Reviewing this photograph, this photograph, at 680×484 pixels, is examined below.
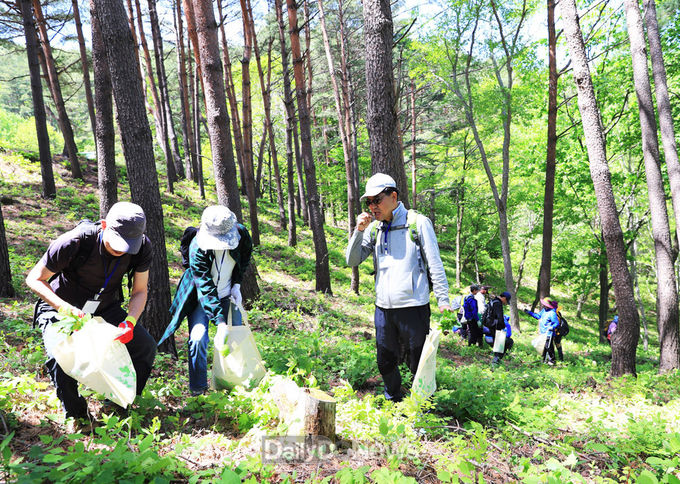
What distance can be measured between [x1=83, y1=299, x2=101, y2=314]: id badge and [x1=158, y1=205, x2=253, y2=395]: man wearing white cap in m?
0.66

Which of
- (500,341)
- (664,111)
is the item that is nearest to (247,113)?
(500,341)

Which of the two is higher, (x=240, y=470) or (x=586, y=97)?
(x=586, y=97)

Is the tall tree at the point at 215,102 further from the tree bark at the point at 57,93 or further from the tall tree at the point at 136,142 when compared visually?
the tree bark at the point at 57,93

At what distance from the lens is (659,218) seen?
7.49 meters

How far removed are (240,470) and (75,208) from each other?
12.7 metres

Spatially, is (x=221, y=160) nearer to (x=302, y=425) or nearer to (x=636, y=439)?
(x=302, y=425)

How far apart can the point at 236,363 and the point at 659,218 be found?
829 cm

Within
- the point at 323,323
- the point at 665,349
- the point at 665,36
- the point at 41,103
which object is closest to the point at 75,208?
the point at 41,103

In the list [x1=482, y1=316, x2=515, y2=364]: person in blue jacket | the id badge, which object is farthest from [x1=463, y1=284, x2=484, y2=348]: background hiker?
the id badge

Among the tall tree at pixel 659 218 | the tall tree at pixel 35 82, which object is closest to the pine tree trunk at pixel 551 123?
the tall tree at pixel 659 218

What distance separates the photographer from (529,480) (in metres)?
2.18

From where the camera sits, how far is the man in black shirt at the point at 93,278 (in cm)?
277

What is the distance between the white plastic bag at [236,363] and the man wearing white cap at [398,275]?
1201 millimetres

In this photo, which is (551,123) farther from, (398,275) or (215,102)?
(398,275)
